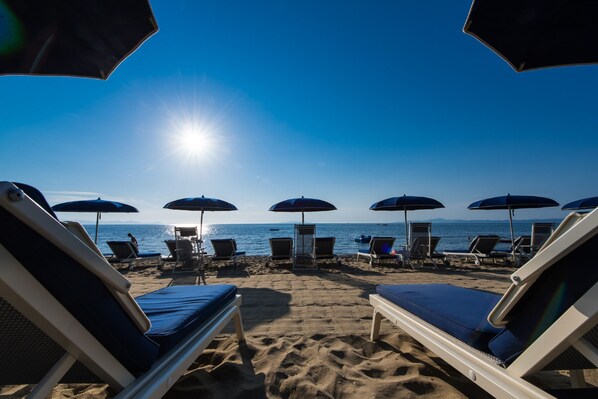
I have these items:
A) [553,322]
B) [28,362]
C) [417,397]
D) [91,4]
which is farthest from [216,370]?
[91,4]

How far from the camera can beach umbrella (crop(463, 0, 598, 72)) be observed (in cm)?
204

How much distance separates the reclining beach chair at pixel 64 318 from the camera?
790 mm

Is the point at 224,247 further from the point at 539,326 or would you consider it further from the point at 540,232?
the point at 540,232

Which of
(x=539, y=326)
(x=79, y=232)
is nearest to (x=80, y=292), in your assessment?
(x=79, y=232)

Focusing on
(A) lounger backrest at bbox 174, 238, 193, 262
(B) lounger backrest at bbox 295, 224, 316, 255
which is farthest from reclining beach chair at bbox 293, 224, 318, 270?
(A) lounger backrest at bbox 174, 238, 193, 262

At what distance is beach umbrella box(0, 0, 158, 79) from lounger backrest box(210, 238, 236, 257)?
578 centimetres

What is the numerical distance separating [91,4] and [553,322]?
3353 millimetres

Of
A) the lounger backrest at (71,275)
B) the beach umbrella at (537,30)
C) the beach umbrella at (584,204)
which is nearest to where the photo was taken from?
the lounger backrest at (71,275)

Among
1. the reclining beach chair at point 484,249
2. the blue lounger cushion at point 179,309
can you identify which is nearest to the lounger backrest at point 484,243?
the reclining beach chair at point 484,249

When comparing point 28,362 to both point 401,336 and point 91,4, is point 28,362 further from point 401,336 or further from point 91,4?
point 401,336

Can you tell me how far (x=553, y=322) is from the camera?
1007 millimetres

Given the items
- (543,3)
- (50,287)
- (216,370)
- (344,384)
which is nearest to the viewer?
(50,287)

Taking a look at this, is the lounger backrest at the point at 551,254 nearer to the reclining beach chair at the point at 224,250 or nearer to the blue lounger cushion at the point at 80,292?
the blue lounger cushion at the point at 80,292

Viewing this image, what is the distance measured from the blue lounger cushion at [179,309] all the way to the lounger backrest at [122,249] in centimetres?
679
